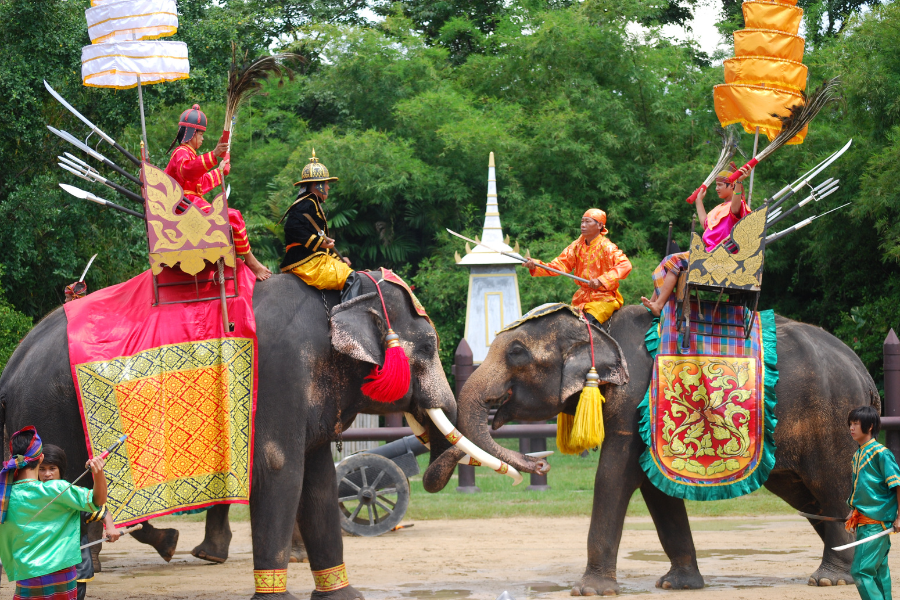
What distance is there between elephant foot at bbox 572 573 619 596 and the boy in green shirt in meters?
3.11

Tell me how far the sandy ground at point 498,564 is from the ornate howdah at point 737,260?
1943 mm

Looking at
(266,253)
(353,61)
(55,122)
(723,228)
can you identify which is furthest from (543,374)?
(353,61)

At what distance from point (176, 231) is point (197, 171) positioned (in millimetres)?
419

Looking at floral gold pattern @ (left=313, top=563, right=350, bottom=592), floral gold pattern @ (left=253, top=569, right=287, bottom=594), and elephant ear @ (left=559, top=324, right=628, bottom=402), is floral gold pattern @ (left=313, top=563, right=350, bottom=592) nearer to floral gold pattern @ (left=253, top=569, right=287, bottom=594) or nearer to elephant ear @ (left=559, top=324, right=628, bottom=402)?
floral gold pattern @ (left=253, top=569, right=287, bottom=594)

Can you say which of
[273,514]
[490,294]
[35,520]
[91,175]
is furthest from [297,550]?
[490,294]

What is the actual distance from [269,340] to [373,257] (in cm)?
1312

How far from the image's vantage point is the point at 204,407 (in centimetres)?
608

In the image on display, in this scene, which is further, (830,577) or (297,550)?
(297,550)

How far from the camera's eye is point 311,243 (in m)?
6.45

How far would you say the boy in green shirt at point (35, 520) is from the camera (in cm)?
479

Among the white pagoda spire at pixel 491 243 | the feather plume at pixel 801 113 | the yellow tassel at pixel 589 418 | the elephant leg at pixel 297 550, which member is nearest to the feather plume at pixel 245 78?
the yellow tassel at pixel 589 418

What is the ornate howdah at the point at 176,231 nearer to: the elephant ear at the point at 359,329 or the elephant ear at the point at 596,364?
the elephant ear at the point at 359,329

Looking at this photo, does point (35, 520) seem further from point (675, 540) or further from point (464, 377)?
point (464, 377)

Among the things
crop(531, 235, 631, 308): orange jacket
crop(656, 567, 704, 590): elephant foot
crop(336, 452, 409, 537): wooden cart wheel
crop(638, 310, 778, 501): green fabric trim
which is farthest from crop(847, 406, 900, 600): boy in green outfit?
crop(336, 452, 409, 537): wooden cart wheel
